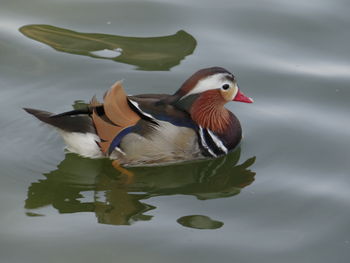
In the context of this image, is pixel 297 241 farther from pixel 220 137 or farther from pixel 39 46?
pixel 39 46

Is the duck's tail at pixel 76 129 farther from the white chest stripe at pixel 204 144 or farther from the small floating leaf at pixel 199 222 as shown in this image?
the small floating leaf at pixel 199 222

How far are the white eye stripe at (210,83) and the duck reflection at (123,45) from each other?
Result: 126 cm

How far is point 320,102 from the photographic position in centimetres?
809

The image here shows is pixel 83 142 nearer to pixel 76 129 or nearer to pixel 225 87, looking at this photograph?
pixel 76 129

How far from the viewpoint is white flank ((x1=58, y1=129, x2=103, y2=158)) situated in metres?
7.05

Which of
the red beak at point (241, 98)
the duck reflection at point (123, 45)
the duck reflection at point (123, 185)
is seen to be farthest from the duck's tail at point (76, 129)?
the duck reflection at point (123, 45)

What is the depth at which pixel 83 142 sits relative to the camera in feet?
23.2

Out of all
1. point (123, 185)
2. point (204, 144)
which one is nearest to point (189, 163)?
point (204, 144)

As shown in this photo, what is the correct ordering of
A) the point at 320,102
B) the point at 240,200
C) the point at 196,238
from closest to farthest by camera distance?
the point at 196,238 < the point at 240,200 < the point at 320,102

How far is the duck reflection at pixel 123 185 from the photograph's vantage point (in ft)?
21.3

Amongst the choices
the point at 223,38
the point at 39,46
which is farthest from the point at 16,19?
the point at 223,38

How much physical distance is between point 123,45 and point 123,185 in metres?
2.44

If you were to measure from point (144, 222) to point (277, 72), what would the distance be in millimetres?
2826

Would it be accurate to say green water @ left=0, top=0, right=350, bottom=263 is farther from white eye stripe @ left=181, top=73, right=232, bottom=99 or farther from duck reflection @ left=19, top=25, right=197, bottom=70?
white eye stripe @ left=181, top=73, right=232, bottom=99
